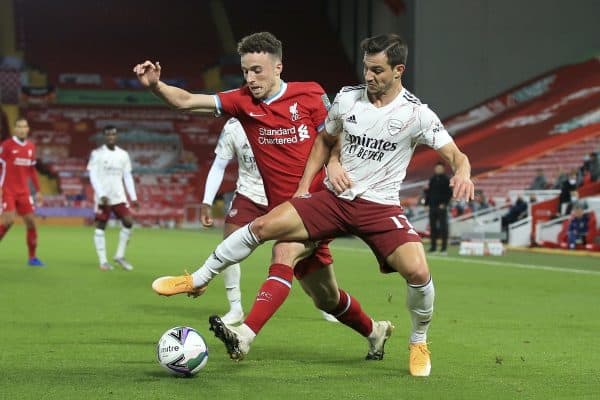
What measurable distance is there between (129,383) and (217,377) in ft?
1.79

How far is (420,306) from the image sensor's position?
639 cm

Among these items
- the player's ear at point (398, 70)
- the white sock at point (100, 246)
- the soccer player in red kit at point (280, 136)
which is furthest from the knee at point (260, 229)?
the white sock at point (100, 246)

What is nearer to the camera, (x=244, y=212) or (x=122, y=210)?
(x=244, y=212)

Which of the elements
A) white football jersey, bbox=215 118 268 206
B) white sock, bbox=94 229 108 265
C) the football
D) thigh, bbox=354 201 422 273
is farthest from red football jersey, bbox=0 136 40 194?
thigh, bbox=354 201 422 273

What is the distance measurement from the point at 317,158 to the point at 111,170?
10307mm

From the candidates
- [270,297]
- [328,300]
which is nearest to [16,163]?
[328,300]

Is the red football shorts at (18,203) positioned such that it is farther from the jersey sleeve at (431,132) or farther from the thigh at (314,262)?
the jersey sleeve at (431,132)

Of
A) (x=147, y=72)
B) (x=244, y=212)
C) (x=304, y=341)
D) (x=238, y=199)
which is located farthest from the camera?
(x=238, y=199)

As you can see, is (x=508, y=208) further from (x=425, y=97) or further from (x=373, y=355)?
(x=373, y=355)

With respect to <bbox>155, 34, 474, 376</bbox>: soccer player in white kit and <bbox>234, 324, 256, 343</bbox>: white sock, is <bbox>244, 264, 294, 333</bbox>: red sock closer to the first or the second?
<bbox>234, 324, 256, 343</bbox>: white sock

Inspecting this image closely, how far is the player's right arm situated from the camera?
19.8 ft

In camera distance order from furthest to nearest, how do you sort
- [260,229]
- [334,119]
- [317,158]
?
[317,158] → [334,119] → [260,229]

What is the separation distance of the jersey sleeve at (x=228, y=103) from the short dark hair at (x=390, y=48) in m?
0.94

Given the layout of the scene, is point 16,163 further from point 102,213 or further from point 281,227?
point 281,227
